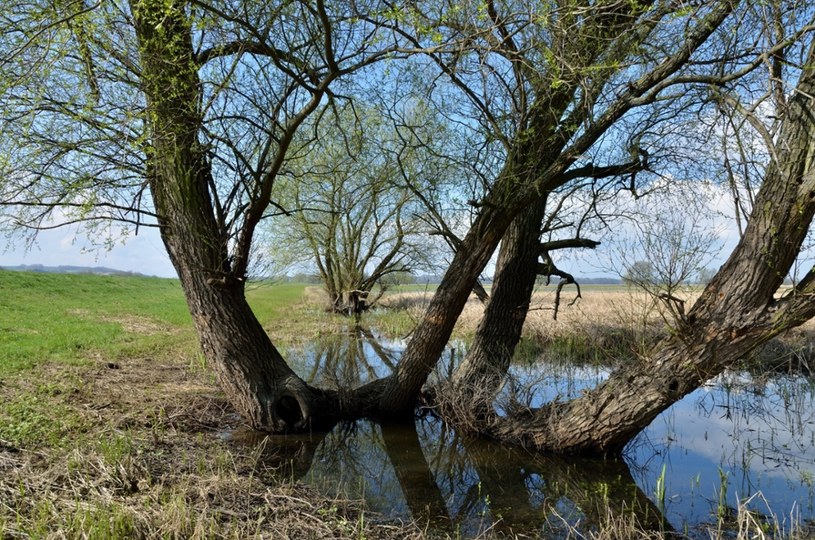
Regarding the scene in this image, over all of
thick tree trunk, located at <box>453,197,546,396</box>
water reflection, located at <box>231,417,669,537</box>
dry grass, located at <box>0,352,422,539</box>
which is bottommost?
water reflection, located at <box>231,417,669,537</box>

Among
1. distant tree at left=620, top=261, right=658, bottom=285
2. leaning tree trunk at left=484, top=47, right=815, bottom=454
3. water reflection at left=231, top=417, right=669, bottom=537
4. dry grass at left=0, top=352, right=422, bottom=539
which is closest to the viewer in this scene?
dry grass at left=0, top=352, right=422, bottom=539

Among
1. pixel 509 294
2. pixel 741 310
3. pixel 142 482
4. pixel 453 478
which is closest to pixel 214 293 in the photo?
pixel 142 482

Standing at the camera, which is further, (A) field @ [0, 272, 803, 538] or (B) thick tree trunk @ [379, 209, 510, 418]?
(B) thick tree trunk @ [379, 209, 510, 418]

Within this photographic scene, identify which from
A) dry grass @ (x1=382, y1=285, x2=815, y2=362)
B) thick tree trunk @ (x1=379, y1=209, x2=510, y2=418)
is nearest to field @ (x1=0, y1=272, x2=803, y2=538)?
dry grass @ (x1=382, y1=285, x2=815, y2=362)

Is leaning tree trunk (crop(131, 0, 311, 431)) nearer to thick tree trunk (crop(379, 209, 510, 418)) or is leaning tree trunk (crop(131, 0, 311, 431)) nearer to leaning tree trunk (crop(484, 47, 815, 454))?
thick tree trunk (crop(379, 209, 510, 418))

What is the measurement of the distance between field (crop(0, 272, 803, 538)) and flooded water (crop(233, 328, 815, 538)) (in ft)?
2.24

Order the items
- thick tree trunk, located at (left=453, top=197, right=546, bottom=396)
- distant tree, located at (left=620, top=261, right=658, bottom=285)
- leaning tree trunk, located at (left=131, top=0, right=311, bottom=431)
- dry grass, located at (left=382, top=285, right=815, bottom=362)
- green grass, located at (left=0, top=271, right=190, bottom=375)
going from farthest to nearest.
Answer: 1. dry grass, located at (left=382, top=285, right=815, bottom=362)
2. green grass, located at (left=0, top=271, right=190, bottom=375)
3. thick tree trunk, located at (left=453, top=197, right=546, bottom=396)
4. leaning tree trunk, located at (left=131, top=0, right=311, bottom=431)
5. distant tree, located at (left=620, top=261, right=658, bottom=285)

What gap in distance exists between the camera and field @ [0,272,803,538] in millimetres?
3551

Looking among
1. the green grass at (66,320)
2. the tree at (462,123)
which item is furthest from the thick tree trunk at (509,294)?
the green grass at (66,320)

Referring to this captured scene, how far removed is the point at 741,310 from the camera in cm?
466

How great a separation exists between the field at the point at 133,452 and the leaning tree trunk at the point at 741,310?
41cm

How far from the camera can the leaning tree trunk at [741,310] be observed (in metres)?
4.31

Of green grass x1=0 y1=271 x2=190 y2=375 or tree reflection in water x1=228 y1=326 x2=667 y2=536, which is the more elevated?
green grass x1=0 y1=271 x2=190 y2=375

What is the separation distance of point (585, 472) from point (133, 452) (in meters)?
4.59
